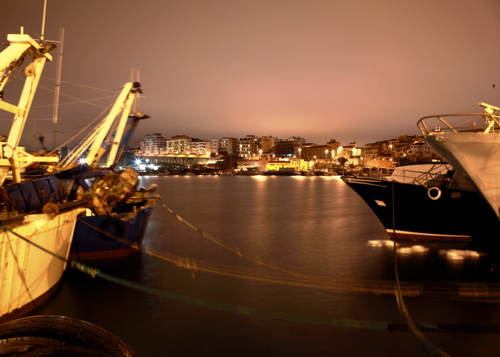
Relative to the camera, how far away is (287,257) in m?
12.7

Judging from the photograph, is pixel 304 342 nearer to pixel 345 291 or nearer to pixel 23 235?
pixel 345 291

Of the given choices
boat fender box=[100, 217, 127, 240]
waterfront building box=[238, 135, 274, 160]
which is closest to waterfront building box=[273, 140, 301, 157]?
waterfront building box=[238, 135, 274, 160]

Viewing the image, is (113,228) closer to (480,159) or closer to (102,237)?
(102,237)

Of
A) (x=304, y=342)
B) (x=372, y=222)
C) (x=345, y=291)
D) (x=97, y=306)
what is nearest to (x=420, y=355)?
(x=304, y=342)

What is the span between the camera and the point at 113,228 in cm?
1016

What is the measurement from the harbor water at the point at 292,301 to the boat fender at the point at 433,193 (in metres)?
2.10

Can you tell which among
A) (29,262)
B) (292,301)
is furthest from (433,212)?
(29,262)

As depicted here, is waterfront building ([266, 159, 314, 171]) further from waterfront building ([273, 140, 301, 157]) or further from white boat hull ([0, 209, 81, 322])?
white boat hull ([0, 209, 81, 322])

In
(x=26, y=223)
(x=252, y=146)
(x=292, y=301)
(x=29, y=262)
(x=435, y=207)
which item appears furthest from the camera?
(x=252, y=146)

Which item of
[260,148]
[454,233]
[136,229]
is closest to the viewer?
[136,229]

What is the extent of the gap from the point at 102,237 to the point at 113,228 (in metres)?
0.48

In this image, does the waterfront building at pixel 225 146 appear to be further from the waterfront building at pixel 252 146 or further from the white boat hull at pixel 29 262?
the white boat hull at pixel 29 262

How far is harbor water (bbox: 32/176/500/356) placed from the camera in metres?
5.94

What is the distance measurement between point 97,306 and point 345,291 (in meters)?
6.25
